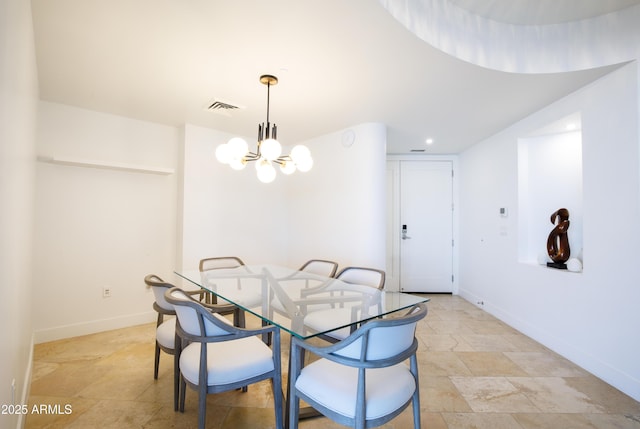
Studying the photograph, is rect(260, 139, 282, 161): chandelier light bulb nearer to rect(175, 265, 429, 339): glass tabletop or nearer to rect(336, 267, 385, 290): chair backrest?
rect(175, 265, 429, 339): glass tabletop

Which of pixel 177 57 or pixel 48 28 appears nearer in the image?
pixel 48 28

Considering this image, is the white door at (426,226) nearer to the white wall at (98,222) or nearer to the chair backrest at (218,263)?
the chair backrest at (218,263)

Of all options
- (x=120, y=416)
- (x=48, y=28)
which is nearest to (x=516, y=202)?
(x=120, y=416)

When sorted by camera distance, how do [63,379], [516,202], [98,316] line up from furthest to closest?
[516,202] < [98,316] < [63,379]

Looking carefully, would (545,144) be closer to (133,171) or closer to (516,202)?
(516,202)

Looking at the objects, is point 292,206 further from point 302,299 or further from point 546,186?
point 546,186

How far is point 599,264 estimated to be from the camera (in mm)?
2439

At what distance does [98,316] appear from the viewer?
131 inches

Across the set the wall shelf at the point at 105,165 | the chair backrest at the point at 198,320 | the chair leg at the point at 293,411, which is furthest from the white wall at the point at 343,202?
the chair backrest at the point at 198,320

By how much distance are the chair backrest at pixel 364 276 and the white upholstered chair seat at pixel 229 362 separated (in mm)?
1238

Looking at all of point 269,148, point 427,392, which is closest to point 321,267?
point 427,392

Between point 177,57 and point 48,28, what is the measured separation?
76 cm

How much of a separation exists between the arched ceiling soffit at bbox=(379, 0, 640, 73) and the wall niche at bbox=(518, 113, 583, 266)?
36.5 inches

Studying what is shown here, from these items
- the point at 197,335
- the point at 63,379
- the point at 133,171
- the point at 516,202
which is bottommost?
the point at 63,379
